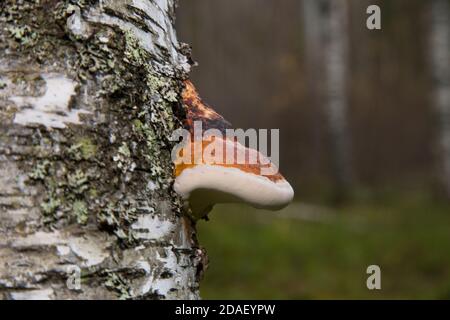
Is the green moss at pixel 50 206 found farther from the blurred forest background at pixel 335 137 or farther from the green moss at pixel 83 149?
the blurred forest background at pixel 335 137

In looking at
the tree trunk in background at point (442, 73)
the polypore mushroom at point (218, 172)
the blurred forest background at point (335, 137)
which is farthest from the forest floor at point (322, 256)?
the polypore mushroom at point (218, 172)

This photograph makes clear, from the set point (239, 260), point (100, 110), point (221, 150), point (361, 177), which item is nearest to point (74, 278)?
point (100, 110)

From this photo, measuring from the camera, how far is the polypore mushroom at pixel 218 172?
1.45m

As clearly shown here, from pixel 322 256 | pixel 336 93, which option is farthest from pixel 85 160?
pixel 336 93

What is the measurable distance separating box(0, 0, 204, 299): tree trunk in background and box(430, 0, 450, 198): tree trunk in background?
36.1 ft

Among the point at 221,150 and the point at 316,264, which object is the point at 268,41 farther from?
the point at 221,150

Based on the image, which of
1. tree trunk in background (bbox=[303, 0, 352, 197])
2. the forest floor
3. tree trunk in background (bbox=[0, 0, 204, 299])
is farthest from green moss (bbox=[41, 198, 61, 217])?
tree trunk in background (bbox=[303, 0, 352, 197])

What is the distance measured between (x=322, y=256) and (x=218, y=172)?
613 centimetres

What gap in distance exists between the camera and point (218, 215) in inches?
365

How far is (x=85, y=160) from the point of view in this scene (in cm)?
129

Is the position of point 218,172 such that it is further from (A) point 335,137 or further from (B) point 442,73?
(A) point 335,137

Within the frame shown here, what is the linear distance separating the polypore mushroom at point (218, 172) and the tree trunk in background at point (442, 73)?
10.8 m

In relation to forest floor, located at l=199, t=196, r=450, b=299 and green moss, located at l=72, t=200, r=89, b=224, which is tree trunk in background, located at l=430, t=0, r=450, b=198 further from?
green moss, located at l=72, t=200, r=89, b=224
